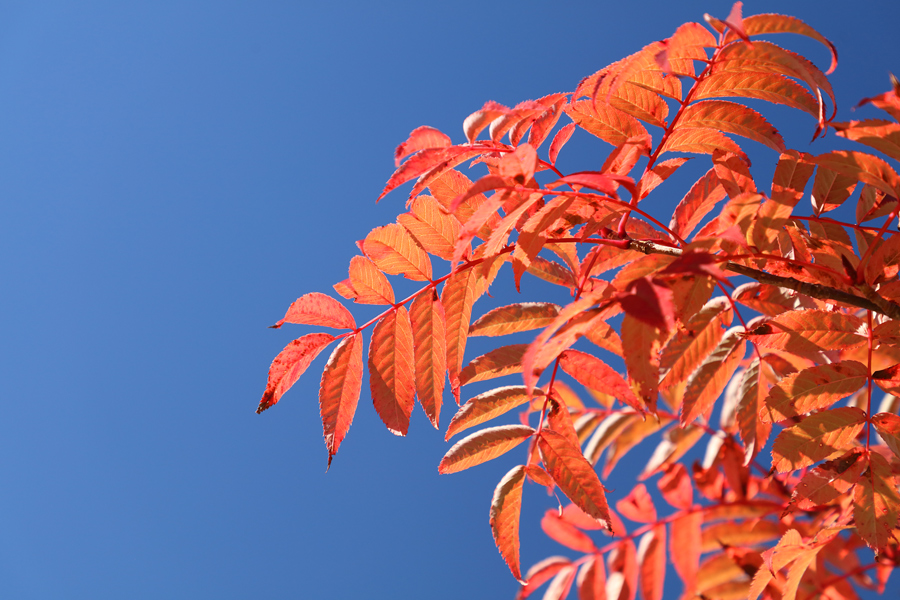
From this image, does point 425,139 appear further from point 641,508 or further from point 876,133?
point 641,508

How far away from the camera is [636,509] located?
71 cm

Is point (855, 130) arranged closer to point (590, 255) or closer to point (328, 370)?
point (590, 255)

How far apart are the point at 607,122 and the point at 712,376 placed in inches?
8.3

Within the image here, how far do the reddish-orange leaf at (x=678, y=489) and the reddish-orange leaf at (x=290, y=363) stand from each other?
539 mm

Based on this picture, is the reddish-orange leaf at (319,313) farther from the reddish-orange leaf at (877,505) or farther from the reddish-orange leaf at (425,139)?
the reddish-orange leaf at (877,505)

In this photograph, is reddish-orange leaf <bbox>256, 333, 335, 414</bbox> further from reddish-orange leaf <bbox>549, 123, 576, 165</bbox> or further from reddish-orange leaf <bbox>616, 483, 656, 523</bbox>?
reddish-orange leaf <bbox>616, 483, 656, 523</bbox>

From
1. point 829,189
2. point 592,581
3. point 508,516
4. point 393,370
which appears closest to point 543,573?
point 592,581

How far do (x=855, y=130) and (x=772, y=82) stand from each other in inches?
2.2

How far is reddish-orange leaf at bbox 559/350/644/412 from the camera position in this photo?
411mm

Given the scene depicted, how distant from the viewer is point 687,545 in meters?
0.68

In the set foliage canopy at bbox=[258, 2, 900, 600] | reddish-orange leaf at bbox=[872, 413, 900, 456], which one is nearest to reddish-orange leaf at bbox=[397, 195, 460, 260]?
foliage canopy at bbox=[258, 2, 900, 600]

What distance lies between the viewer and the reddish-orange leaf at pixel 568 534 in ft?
2.44

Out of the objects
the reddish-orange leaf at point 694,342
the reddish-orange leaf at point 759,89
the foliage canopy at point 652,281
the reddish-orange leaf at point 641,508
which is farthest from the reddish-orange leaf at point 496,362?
the reddish-orange leaf at point 641,508

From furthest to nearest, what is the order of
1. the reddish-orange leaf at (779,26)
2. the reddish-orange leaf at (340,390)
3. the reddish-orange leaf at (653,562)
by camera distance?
the reddish-orange leaf at (653,562) → the reddish-orange leaf at (340,390) → the reddish-orange leaf at (779,26)
